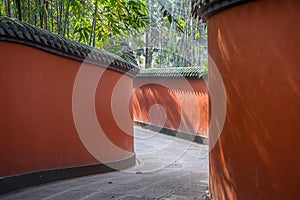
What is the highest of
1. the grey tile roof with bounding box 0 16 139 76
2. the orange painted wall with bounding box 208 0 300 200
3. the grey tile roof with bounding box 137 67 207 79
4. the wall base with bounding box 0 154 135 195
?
the grey tile roof with bounding box 137 67 207 79

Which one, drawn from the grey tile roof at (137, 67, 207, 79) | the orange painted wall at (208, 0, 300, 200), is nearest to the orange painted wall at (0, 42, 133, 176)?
the orange painted wall at (208, 0, 300, 200)

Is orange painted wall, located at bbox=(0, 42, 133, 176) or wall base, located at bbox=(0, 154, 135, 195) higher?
orange painted wall, located at bbox=(0, 42, 133, 176)

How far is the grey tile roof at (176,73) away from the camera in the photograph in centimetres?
1130

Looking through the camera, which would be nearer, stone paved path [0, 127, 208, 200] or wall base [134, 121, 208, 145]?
stone paved path [0, 127, 208, 200]

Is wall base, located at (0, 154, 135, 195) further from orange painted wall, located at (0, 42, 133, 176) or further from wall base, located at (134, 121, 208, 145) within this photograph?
wall base, located at (134, 121, 208, 145)

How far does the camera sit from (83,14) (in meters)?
7.07

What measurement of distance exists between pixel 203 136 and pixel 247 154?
854 cm

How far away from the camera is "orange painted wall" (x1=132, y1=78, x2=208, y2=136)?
11.5 metres

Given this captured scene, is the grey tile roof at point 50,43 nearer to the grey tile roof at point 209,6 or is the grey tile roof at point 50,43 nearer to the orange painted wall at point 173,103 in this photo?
the grey tile roof at point 209,6

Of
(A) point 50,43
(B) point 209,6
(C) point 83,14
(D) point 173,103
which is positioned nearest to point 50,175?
(A) point 50,43

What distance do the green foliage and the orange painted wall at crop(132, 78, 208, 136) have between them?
480cm

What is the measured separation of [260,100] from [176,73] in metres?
9.95

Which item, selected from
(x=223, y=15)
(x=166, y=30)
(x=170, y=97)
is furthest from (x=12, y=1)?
(x=166, y=30)

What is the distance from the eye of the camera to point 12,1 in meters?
5.64
